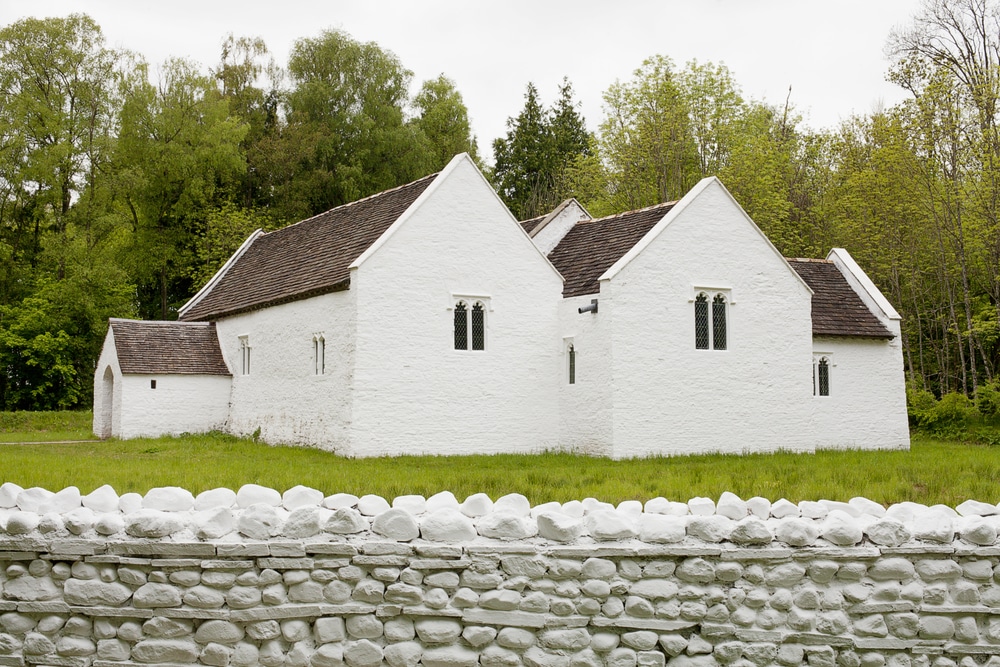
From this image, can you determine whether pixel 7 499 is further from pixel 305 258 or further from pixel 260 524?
pixel 305 258

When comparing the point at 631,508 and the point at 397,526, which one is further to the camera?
the point at 631,508

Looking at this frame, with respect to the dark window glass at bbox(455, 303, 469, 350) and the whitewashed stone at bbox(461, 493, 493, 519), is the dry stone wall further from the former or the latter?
the dark window glass at bbox(455, 303, 469, 350)

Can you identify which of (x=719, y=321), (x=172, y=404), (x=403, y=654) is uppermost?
(x=719, y=321)

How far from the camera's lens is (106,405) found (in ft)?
102

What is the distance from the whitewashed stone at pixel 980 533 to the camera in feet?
23.1

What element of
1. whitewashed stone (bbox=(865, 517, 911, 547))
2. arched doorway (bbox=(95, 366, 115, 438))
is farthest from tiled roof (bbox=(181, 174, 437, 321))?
whitewashed stone (bbox=(865, 517, 911, 547))

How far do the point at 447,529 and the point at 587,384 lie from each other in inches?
718

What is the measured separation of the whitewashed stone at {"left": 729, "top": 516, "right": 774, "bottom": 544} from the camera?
6965 mm

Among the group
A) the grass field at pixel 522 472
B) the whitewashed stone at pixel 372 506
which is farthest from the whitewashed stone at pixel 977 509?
the grass field at pixel 522 472

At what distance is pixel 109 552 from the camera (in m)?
7.09

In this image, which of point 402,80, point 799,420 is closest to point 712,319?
point 799,420

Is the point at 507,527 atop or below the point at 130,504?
below

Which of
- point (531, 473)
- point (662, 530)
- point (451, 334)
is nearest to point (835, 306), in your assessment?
point (451, 334)

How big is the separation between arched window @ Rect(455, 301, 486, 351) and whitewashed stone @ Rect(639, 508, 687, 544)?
1813 centimetres
